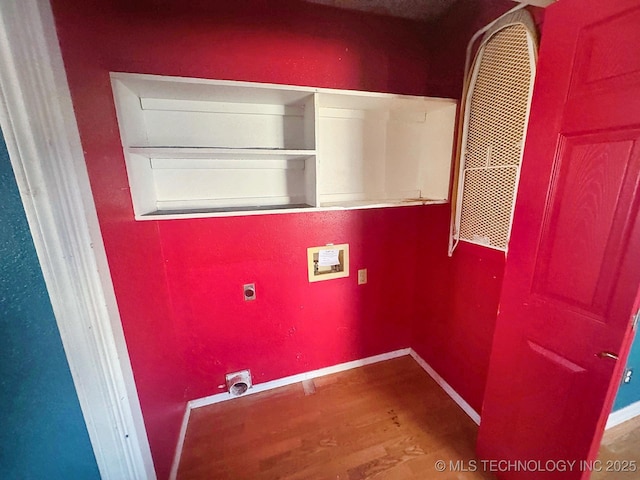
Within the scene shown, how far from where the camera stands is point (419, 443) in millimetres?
1484

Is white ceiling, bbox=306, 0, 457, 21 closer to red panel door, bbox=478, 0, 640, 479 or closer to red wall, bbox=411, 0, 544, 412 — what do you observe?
red wall, bbox=411, 0, 544, 412

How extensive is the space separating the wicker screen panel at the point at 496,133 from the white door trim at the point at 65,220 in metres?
1.66

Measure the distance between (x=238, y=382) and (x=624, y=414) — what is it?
8.10 ft

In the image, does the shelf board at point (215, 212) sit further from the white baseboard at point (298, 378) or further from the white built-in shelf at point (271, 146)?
the white baseboard at point (298, 378)

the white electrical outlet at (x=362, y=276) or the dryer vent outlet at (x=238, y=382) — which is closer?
the dryer vent outlet at (x=238, y=382)

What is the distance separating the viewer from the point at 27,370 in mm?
626

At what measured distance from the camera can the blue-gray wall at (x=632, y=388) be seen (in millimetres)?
1447

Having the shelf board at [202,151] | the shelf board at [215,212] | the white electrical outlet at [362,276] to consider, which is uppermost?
the shelf board at [202,151]

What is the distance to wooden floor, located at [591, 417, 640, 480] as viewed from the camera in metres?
1.30

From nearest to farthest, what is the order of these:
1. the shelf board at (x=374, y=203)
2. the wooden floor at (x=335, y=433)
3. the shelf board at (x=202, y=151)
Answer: the shelf board at (x=202, y=151) < the wooden floor at (x=335, y=433) < the shelf board at (x=374, y=203)

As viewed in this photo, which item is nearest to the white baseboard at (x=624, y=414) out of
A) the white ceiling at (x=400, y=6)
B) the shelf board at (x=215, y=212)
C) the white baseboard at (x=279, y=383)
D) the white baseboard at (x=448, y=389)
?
the white baseboard at (x=448, y=389)

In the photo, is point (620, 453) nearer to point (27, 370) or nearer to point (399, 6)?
point (27, 370)

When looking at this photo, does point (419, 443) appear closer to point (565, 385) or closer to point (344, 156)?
point (565, 385)

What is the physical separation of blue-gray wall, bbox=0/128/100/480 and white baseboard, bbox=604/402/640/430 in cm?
268
